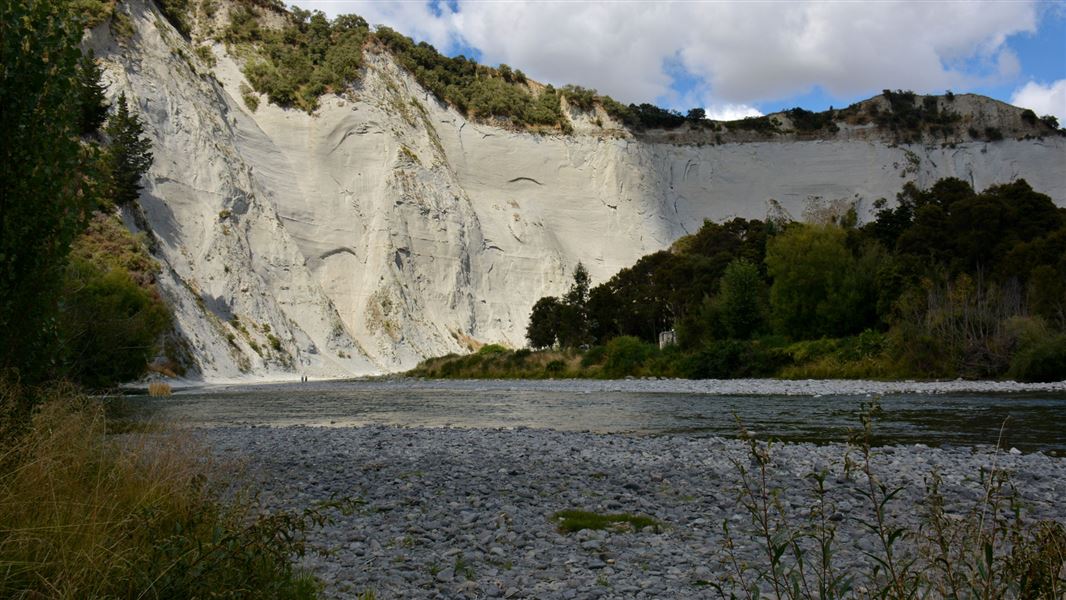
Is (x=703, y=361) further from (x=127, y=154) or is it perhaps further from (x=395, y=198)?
(x=127, y=154)

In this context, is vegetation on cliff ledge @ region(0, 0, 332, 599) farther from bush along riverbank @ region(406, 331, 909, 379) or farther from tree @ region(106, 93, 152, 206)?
tree @ region(106, 93, 152, 206)

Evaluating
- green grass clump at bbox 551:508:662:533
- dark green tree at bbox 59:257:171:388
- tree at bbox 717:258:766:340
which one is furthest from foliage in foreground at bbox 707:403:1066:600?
tree at bbox 717:258:766:340

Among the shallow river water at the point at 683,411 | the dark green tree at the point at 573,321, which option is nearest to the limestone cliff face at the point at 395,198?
the dark green tree at the point at 573,321

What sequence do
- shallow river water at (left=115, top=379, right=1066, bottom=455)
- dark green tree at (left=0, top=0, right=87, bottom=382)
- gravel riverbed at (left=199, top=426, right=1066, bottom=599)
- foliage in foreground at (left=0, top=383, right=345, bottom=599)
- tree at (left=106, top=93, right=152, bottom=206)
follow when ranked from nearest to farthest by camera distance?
foliage in foreground at (left=0, top=383, right=345, bottom=599)
gravel riverbed at (left=199, top=426, right=1066, bottom=599)
dark green tree at (left=0, top=0, right=87, bottom=382)
shallow river water at (left=115, top=379, right=1066, bottom=455)
tree at (left=106, top=93, right=152, bottom=206)

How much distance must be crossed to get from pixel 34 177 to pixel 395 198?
6351 centimetres

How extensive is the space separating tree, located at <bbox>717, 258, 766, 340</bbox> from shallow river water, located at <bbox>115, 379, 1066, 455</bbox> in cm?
1351

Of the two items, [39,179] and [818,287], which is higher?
[818,287]

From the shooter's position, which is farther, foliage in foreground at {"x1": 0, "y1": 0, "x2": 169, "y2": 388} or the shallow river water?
the shallow river water

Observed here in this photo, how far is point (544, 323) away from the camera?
65688 millimetres

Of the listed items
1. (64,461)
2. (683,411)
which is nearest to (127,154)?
(683,411)

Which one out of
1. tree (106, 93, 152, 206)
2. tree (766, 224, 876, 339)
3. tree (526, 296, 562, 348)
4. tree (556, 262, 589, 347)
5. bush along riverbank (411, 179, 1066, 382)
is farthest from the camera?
tree (526, 296, 562, 348)

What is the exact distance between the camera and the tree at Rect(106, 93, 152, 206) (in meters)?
47.6

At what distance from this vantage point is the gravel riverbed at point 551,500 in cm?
577

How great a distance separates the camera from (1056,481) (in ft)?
30.1
